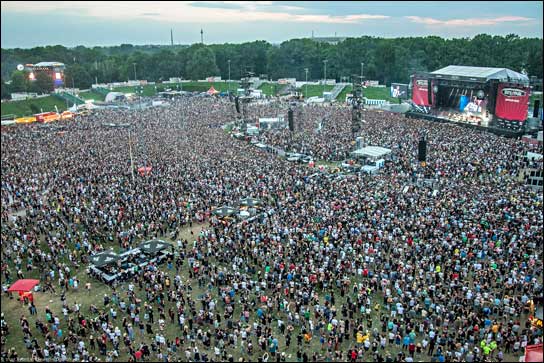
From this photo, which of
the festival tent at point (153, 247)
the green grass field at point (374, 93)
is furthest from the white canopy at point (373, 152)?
the green grass field at point (374, 93)

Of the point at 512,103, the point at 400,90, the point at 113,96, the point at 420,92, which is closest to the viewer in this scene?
the point at 512,103

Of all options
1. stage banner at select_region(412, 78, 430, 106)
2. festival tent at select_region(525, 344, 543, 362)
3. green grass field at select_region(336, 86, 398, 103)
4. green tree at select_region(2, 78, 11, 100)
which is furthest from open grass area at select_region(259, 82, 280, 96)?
festival tent at select_region(525, 344, 543, 362)

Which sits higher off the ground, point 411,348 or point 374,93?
point 374,93

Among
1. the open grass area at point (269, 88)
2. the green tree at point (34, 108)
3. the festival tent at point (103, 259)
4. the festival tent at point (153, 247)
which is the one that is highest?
the open grass area at point (269, 88)

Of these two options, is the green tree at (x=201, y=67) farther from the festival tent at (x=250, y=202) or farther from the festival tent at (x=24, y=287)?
the festival tent at (x=24, y=287)

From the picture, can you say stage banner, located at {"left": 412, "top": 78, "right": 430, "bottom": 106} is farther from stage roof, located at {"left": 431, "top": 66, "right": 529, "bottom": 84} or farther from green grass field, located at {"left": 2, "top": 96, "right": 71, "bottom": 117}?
green grass field, located at {"left": 2, "top": 96, "right": 71, "bottom": 117}

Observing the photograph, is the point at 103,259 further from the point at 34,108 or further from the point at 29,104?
the point at 29,104

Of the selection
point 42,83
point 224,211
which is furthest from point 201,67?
point 224,211
